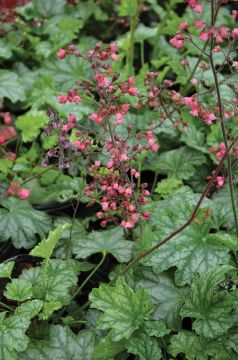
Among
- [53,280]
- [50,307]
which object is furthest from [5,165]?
[50,307]

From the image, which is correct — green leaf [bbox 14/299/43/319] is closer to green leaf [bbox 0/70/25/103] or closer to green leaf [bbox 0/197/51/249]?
green leaf [bbox 0/197/51/249]

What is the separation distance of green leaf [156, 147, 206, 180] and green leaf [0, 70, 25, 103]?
93 cm

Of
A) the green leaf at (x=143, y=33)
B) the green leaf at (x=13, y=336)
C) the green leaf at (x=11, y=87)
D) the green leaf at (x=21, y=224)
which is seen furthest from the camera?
the green leaf at (x=143, y=33)

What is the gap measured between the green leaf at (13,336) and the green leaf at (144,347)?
1.26ft

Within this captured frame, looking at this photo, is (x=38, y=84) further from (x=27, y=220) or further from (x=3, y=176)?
(x=27, y=220)

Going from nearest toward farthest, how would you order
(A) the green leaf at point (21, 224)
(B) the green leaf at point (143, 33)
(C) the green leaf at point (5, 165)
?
1. (A) the green leaf at point (21, 224)
2. (C) the green leaf at point (5, 165)
3. (B) the green leaf at point (143, 33)

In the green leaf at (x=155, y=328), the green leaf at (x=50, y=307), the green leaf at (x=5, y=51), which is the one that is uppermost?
the green leaf at (x=5, y=51)

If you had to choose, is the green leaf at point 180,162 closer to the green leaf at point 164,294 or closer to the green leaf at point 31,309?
the green leaf at point 164,294

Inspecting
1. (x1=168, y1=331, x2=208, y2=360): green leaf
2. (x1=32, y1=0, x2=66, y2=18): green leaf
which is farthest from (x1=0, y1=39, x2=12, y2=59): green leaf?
(x1=168, y1=331, x2=208, y2=360): green leaf

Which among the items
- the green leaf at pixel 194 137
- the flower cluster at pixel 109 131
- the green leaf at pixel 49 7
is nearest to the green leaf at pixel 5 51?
the green leaf at pixel 49 7

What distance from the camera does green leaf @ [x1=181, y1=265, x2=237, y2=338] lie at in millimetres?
1865

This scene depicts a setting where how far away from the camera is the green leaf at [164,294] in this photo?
2.08 meters

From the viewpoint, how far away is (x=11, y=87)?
315 cm

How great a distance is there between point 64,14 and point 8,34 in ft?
1.89
